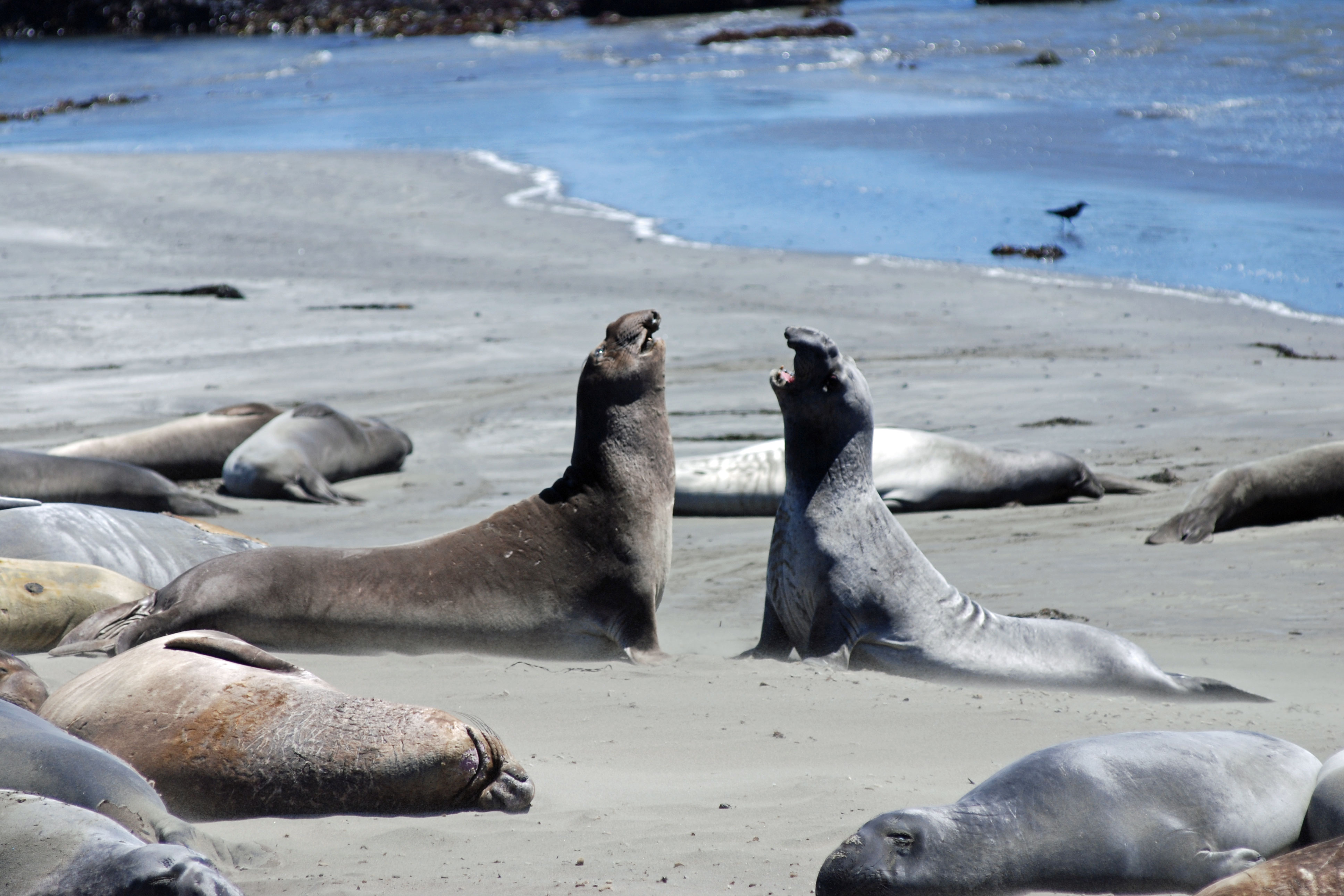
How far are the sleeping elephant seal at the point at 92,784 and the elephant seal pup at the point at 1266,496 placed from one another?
15.5ft

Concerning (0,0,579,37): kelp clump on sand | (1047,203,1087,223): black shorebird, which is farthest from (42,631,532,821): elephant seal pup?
(0,0,579,37): kelp clump on sand

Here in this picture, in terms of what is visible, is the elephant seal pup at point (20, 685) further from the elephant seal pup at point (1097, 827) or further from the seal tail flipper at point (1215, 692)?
the seal tail flipper at point (1215, 692)

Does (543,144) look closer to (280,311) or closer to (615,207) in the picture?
(615,207)

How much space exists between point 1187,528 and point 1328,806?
373 cm

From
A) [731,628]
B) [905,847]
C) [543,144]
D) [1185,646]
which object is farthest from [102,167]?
[905,847]

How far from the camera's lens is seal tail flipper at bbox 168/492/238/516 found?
7.04m

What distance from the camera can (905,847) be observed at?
8.44ft

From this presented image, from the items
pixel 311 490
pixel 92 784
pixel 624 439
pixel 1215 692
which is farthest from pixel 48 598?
pixel 1215 692

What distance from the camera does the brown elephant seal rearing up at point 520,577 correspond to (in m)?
4.72

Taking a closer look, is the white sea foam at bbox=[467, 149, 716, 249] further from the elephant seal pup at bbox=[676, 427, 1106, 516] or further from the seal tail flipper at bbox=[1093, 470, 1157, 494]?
the seal tail flipper at bbox=[1093, 470, 1157, 494]

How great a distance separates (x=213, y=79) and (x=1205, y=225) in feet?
95.7

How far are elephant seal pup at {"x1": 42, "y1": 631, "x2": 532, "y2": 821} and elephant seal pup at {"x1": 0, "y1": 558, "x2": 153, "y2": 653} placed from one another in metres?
1.51

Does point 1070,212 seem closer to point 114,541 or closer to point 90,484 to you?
point 90,484

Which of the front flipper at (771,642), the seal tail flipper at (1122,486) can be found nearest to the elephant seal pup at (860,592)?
the front flipper at (771,642)
